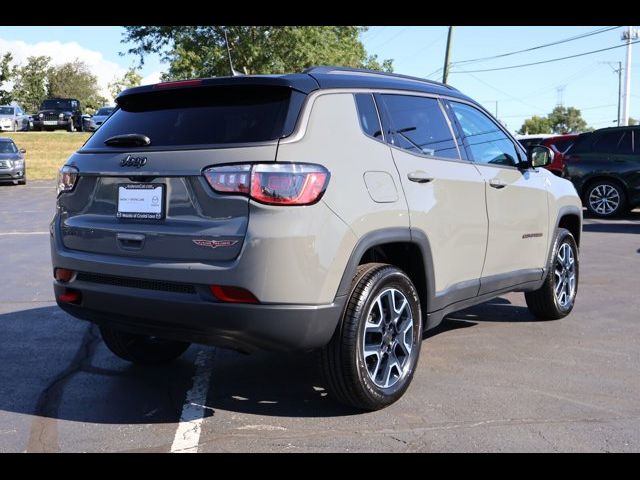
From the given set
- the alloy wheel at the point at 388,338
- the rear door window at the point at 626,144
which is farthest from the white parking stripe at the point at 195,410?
the rear door window at the point at 626,144

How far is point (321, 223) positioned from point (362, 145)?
1.99ft

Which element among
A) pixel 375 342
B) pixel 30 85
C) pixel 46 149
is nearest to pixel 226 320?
pixel 375 342

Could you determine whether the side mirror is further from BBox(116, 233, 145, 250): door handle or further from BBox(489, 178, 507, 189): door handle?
BBox(116, 233, 145, 250): door handle

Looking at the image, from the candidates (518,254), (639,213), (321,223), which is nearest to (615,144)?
(639,213)

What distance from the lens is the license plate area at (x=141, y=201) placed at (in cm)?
379

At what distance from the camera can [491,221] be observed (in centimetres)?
505

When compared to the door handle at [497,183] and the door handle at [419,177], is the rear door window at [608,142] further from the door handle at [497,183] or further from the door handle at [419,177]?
the door handle at [419,177]

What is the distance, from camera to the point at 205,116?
3.97 m

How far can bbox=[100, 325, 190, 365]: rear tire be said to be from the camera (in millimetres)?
4848

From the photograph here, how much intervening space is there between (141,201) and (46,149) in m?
31.3

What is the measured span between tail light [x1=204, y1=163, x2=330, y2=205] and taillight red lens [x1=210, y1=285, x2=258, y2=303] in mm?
440

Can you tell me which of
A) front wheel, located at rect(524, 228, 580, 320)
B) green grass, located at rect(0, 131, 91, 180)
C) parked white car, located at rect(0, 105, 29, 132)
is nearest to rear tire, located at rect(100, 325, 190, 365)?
front wheel, located at rect(524, 228, 580, 320)

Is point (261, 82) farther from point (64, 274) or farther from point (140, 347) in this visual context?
point (140, 347)

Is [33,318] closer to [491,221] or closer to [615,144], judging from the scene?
[491,221]
